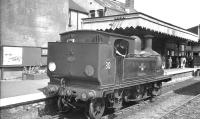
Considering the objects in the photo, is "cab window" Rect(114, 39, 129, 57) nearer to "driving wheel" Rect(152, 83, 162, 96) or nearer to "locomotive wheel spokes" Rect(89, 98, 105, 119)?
"locomotive wheel spokes" Rect(89, 98, 105, 119)

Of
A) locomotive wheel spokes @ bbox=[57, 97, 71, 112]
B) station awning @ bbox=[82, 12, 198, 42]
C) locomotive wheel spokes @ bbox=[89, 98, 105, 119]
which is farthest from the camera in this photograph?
station awning @ bbox=[82, 12, 198, 42]

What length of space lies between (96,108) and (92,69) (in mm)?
1407

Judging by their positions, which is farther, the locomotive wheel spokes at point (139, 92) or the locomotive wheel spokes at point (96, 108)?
the locomotive wheel spokes at point (139, 92)

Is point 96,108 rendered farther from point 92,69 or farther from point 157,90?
point 157,90

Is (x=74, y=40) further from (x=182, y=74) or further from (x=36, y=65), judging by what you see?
(x=182, y=74)

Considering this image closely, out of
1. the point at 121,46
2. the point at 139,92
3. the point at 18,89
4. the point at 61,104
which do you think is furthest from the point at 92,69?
the point at 18,89

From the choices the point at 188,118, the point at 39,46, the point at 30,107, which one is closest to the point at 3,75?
the point at 39,46

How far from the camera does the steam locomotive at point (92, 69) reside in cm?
712

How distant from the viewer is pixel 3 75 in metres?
13.6

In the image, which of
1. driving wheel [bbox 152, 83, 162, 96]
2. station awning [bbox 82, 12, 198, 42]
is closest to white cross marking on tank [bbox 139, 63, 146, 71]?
driving wheel [bbox 152, 83, 162, 96]

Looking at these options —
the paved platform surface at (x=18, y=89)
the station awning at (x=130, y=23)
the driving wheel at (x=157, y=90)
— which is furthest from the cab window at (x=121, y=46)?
the station awning at (x=130, y=23)

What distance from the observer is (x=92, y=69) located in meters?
7.07

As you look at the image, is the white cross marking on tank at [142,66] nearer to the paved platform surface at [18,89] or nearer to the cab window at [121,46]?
the cab window at [121,46]

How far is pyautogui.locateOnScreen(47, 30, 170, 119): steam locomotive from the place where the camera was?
7.12m
